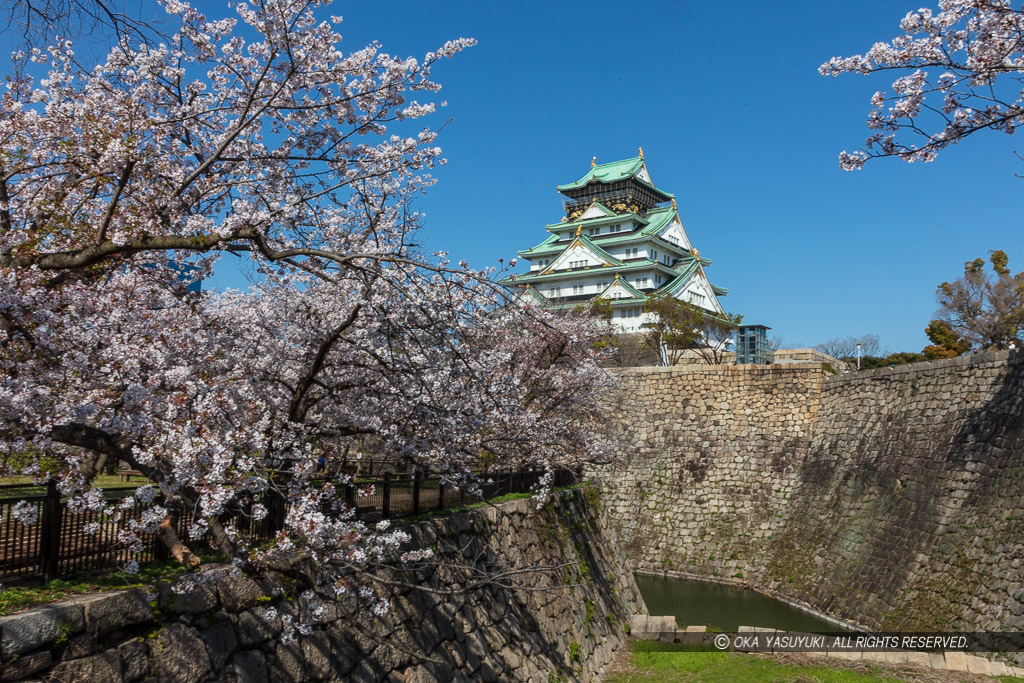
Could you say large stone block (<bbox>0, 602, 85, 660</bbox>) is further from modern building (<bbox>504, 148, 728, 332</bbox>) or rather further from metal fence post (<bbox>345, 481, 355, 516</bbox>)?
modern building (<bbox>504, 148, 728, 332</bbox>)

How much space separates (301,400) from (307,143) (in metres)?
2.78

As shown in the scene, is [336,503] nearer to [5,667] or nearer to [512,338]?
[5,667]

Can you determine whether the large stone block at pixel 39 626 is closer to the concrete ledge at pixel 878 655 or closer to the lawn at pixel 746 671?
the lawn at pixel 746 671

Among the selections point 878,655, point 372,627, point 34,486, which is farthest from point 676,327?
point 34,486

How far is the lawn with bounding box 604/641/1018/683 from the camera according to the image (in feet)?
32.6

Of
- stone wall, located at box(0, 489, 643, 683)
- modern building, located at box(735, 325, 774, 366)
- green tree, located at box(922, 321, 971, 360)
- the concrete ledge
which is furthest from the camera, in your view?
green tree, located at box(922, 321, 971, 360)

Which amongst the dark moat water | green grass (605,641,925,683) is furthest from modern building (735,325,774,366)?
green grass (605,641,925,683)

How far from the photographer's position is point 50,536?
489cm

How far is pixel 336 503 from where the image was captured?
6.79 meters

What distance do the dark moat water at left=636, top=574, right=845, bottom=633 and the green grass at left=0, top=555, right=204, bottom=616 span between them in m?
12.2

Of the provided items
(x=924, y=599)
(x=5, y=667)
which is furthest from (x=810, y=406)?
(x=5, y=667)

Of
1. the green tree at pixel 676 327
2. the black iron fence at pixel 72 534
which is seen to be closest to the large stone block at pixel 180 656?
the black iron fence at pixel 72 534

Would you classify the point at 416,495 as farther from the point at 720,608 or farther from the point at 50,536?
the point at 720,608

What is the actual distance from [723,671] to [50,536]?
997 cm
